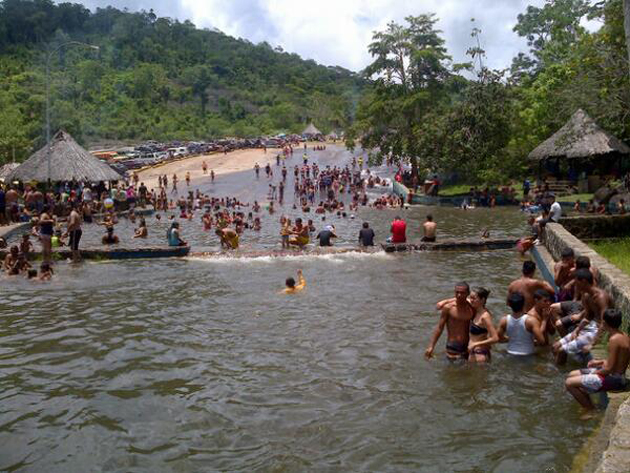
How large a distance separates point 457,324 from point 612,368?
7.52 feet

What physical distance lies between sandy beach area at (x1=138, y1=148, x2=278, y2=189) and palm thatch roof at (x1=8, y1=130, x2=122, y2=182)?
1336 centimetres

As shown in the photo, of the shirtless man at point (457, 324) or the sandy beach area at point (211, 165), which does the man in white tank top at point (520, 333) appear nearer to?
the shirtless man at point (457, 324)

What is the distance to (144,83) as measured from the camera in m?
104

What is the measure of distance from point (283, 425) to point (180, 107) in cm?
10656

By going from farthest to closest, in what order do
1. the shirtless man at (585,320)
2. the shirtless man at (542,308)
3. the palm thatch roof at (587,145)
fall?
1. the palm thatch roof at (587,145)
2. the shirtless man at (542,308)
3. the shirtless man at (585,320)

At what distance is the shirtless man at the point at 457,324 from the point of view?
27.6 ft

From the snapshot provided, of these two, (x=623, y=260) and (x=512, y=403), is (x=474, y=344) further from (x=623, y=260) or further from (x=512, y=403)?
(x=623, y=260)

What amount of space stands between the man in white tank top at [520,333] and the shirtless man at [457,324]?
55cm

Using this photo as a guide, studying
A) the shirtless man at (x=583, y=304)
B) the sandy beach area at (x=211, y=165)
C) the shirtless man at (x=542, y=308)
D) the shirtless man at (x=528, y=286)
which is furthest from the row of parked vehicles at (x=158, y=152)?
the shirtless man at (x=583, y=304)

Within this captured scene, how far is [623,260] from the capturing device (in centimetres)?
1248

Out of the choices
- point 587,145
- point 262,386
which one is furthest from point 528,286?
point 587,145

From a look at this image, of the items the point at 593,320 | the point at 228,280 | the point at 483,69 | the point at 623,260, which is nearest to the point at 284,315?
the point at 228,280

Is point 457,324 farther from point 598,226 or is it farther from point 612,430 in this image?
point 598,226

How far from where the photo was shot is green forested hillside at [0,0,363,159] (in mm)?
83500
